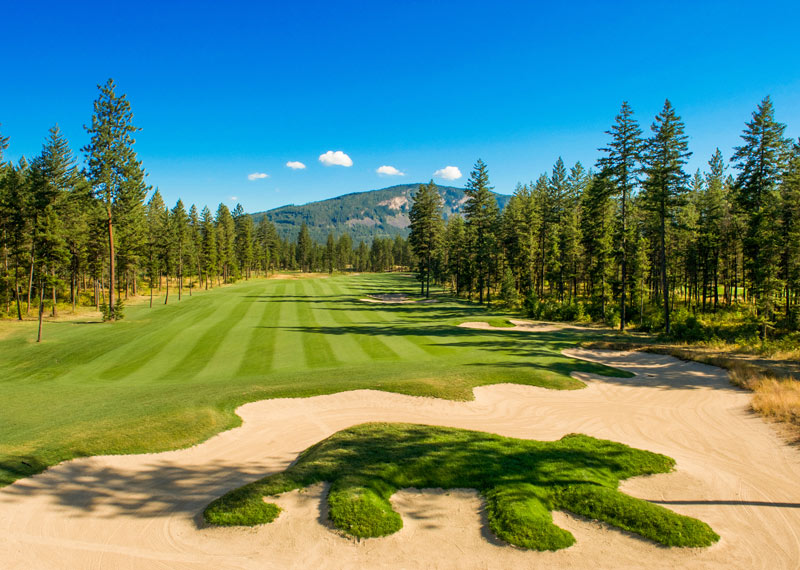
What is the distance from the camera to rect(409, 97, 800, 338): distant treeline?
31016 millimetres

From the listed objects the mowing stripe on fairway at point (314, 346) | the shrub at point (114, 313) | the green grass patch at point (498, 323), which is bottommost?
the mowing stripe on fairway at point (314, 346)

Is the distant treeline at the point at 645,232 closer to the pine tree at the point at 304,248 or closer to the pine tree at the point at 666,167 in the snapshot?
the pine tree at the point at 666,167

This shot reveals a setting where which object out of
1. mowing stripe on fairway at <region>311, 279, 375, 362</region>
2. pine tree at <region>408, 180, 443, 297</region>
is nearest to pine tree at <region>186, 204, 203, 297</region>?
mowing stripe on fairway at <region>311, 279, 375, 362</region>

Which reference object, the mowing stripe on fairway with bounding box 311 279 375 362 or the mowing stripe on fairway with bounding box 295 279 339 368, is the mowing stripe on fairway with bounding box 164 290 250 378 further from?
the mowing stripe on fairway with bounding box 311 279 375 362

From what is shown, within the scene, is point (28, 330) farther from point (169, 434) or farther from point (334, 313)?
point (169, 434)

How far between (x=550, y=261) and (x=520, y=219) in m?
7.56

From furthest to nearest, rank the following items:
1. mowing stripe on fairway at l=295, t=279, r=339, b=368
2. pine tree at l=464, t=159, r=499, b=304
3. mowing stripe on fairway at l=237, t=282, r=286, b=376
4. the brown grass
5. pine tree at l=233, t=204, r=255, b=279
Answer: pine tree at l=233, t=204, r=255, b=279 < pine tree at l=464, t=159, r=499, b=304 < mowing stripe on fairway at l=295, t=279, r=339, b=368 < mowing stripe on fairway at l=237, t=282, r=286, b=376 < the brown grass

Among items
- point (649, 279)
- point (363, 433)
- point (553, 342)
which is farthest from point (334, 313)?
point (649, 279)

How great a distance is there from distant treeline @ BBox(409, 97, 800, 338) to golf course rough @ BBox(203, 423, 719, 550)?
25.3 metres

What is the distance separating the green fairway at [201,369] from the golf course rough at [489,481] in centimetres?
465

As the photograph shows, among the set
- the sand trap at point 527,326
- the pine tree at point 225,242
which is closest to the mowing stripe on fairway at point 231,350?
the sand trap at point 527,326

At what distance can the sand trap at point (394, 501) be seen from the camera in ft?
22.1

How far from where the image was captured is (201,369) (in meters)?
21.4

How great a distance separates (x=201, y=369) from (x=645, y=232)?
56766 mm
